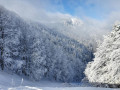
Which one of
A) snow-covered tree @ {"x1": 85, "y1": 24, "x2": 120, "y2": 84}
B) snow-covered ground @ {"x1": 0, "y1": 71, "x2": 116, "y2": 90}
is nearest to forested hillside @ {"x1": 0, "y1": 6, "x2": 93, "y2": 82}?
snow-covered ground @ {"x1": 0, "y1": 71, "x2": 116, "y2": 90}

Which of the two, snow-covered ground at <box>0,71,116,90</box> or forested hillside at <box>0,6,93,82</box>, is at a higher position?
forested hillside at <box>0,6,93,82</box>

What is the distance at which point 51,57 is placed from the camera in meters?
47.5

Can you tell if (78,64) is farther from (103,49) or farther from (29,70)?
(103,49)

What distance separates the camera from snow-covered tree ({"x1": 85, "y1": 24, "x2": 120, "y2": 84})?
49.7 feet

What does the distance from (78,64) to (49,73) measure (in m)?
38.8

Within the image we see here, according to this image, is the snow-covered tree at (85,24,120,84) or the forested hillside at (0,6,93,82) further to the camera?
the forested hillside at (0,6,93,82)

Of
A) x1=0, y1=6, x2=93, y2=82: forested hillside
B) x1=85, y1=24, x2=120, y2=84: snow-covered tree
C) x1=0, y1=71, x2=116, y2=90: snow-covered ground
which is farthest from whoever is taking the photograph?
x1=0, y1=6, x2=93, y2=82: forested hillside

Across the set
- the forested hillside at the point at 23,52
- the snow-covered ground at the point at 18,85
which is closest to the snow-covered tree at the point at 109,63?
the snow-covered ground at the point at 18,85

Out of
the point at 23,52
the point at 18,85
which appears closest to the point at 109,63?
the point at 18,85

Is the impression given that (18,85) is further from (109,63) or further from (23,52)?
(23,52)

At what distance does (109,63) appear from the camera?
16844 mm

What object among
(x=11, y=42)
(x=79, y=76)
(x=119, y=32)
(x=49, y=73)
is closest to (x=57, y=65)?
(x=49, y=73)

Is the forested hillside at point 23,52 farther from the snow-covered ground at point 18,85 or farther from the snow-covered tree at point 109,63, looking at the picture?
the snow-covered tree at point 109,63

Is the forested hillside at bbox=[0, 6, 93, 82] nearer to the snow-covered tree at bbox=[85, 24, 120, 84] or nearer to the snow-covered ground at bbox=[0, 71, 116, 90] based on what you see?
the snow-covered ground at bbox=[0, 71, 116, 90]
